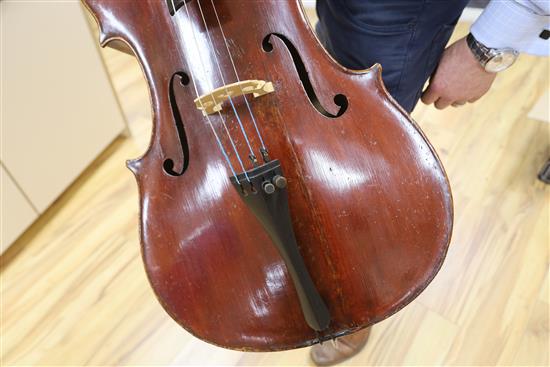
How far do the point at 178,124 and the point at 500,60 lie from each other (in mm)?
518

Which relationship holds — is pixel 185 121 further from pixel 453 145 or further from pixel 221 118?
pixel 453 145

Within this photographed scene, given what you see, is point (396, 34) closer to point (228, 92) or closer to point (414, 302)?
point (228, 92)

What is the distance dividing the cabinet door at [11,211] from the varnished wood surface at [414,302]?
0.08m

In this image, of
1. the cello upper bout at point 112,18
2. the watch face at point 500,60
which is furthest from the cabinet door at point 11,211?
the watch face at point 500,60

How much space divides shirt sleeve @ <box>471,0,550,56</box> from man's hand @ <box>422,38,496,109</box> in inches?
1.5

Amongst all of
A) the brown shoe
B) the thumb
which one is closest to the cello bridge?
the thumb

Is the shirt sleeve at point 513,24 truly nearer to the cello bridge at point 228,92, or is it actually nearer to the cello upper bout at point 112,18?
the cello bridge at point 228,92

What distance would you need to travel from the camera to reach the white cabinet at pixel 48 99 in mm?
1132

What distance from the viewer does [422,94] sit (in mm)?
750

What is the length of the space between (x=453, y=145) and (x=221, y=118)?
1.17 m

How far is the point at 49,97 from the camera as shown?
4.14 feet

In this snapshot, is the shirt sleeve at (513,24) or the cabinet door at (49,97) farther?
the cabinet door at (49,97)

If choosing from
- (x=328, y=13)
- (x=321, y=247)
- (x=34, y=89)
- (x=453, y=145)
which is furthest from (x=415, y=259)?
(x=34, y=89)

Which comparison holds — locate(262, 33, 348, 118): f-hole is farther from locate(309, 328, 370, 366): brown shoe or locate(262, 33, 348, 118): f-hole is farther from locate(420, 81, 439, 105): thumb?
locate(309, 328, 370, 366): brown shoe
